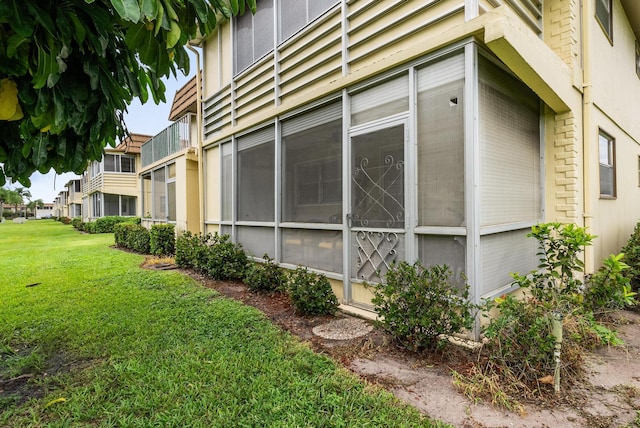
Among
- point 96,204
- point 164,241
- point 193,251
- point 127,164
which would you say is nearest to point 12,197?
point 96,204

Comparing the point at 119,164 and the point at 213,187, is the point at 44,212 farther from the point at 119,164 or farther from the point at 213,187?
the point at 213,187

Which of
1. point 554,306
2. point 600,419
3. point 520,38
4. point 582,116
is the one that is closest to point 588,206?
point 582,116

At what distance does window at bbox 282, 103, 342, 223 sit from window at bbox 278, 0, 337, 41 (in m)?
1.58

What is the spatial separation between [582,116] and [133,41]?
582cm

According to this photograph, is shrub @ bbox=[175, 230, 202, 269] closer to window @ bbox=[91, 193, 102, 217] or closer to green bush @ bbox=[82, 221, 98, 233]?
Result: green bush @ bbox=[82, 221, 98, 233]

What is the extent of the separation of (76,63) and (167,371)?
2596mm

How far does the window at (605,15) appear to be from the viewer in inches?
225

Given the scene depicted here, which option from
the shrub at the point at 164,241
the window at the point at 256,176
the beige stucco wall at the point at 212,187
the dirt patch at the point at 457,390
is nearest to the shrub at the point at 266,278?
the window at the point at 256,176

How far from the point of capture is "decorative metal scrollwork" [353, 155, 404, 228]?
408cm

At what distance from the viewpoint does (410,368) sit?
312 cm

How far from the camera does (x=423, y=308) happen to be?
321 centimetres

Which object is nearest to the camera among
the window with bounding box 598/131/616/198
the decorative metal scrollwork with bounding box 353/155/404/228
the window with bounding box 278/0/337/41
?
the decorative metal scrollwork with bounding box 353/155/404/228

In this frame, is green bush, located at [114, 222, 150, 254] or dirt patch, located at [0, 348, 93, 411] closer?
dirt patch, located at [0, 348, 93, 411]

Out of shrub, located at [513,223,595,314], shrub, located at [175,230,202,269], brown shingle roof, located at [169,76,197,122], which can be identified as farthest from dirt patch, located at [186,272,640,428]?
brown shingle roof, located at [169,76,197,122]
